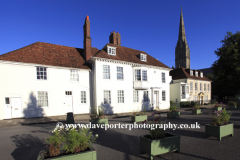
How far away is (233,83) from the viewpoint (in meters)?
26.9

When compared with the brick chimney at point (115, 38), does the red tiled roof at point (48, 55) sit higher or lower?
lower

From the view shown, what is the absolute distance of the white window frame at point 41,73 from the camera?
14.9m

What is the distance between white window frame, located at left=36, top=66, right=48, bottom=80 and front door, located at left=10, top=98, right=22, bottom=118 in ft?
9.76

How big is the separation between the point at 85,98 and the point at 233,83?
28430mm

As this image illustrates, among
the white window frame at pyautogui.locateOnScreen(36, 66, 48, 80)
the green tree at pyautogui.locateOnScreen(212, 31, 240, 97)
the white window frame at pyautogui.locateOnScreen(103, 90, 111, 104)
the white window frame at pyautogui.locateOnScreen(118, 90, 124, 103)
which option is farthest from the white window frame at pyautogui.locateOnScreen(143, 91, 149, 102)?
the green tree at pyautogui.locateOnScreen(212, 31, 240, 97)

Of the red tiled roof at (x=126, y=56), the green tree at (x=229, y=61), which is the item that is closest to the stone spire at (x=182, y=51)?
the green tree at (x=229, y=61)

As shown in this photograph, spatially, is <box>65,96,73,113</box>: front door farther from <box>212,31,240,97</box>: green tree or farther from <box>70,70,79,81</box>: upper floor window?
<box>212,31,240,97</box>: green tree

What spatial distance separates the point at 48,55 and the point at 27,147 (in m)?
12.7

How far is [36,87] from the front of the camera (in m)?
14.7

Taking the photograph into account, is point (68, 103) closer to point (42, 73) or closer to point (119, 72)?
point (42, 73)

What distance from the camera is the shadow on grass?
5414 millimetres

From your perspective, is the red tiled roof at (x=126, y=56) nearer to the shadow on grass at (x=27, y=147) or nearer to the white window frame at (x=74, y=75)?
the white window frame at (x=74, y=75)

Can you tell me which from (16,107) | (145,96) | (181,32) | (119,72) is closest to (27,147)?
(16,107)

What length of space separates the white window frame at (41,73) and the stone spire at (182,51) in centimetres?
6758
